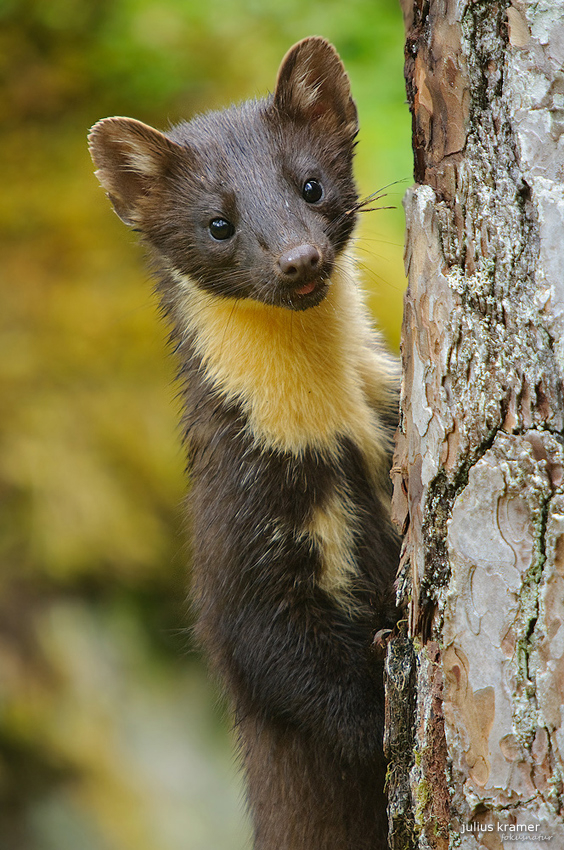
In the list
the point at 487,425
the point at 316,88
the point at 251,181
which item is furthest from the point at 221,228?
the point at 487,425

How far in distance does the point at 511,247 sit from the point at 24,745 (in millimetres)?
4390

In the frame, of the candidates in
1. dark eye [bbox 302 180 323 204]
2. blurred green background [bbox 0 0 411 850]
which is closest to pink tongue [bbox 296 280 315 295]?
dark eye [bbox 302 180 323 204]

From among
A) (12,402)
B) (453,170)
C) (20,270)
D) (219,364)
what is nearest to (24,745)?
(12,402)

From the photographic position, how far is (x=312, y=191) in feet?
9.86

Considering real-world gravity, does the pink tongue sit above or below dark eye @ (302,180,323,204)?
below

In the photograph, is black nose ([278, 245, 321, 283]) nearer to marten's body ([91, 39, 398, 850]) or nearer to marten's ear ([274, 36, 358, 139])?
marten's body ([91, 39, 398, 850])

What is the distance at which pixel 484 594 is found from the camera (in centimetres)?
186

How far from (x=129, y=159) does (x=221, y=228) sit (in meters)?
0.45

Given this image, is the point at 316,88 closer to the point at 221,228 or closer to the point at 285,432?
the point at 221,228

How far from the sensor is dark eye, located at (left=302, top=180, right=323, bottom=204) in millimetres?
2996

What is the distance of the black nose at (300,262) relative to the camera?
2.68 meters

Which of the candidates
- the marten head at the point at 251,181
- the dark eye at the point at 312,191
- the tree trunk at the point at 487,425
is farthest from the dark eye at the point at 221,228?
the tree trunk at the point at 487,425

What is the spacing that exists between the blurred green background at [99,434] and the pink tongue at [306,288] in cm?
238

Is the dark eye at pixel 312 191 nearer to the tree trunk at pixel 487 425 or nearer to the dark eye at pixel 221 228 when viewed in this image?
the dark eye at pixel 221 228
